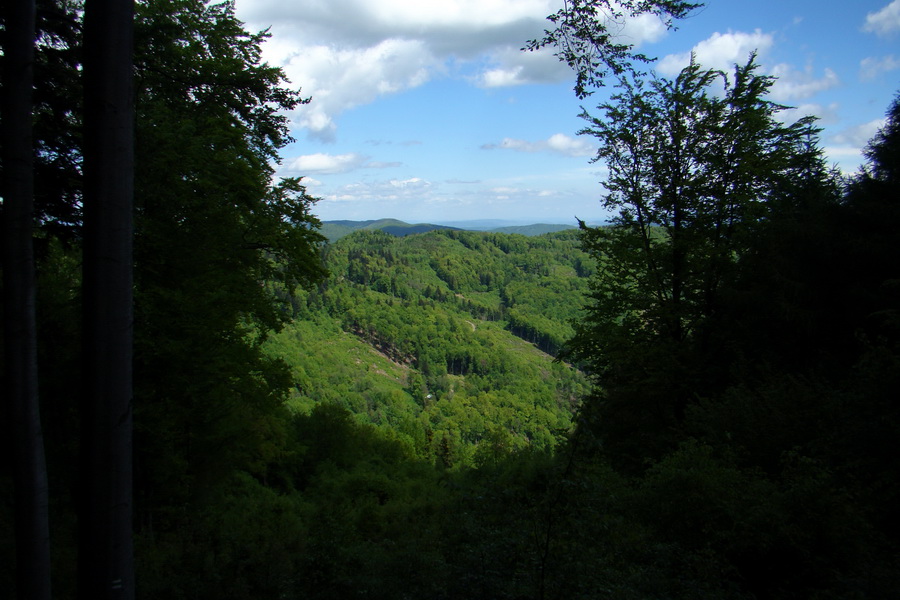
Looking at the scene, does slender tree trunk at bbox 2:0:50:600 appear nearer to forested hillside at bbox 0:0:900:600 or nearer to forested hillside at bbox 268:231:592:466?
forested hillside at bbox 0:0:900:600

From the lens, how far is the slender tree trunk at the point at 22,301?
3980 millimetres

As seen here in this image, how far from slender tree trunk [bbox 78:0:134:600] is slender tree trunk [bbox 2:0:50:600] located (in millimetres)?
2031

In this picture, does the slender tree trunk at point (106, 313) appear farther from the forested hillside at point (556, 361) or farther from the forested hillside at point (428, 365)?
the forested hillside at point (428, 365)

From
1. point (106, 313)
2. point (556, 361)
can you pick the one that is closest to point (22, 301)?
point (106, 313)

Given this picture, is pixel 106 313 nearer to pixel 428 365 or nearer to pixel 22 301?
pixel 22 301

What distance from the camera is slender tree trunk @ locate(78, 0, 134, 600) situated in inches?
103

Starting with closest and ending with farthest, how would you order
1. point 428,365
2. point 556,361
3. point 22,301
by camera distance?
1. point 22,301
2. point 556,361
3. point 428,365

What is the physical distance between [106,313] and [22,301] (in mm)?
2279

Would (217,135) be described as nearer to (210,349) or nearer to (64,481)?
(210,349)

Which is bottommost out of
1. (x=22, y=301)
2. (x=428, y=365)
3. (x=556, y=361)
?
(x=428, y=365)

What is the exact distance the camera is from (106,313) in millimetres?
2674

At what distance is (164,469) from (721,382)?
424 inches

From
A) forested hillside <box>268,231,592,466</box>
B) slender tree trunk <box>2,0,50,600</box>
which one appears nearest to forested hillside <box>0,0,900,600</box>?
slender tree trunk <box>2,0,50,600</box>

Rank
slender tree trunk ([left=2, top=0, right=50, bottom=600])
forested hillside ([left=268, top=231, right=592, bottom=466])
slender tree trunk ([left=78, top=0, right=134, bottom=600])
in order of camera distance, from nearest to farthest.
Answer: slender tree trunk ([left=78, top=0, right=134, bottom=600])
slender tree trunk ([left=2, top=0, right=50, bottom=600])
forested hillside ([left=268, top=231, right=592, bottom=466])
